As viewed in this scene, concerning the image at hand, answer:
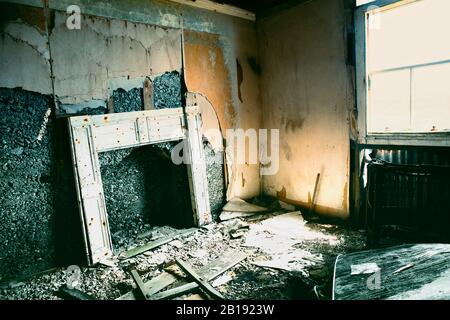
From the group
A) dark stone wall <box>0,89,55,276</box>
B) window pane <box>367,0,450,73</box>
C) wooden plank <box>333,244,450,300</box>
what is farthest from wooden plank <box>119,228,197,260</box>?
window pane <box>367,0,450,73</box>

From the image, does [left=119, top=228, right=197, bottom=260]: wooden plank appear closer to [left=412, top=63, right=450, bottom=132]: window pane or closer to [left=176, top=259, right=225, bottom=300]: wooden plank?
[left=176, top=259, right=225, bottom=300]: wooden plank

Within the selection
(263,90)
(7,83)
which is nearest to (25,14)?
(7,83)

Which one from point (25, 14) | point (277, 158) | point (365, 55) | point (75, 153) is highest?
point (25, 14)

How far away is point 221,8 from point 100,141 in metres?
2.97

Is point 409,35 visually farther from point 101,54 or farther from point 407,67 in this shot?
point 101,54

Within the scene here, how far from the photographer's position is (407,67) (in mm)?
3766

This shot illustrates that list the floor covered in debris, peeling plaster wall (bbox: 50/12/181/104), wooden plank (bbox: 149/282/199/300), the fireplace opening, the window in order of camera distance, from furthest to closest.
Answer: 1. the fireplace opening
2. the window
3. peeling plaster wall (bbox: 50/12/181/104)
4. the floor covered in debris
5. wooden plank (bbox: 149/282/199/300)

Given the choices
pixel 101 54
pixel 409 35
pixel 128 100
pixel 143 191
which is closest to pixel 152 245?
pixel 143 191

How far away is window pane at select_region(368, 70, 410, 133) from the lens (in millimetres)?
3840

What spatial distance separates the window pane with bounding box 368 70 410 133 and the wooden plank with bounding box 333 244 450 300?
6.22 feet

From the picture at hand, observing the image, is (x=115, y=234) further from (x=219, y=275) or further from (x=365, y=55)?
(x=365, y=55)

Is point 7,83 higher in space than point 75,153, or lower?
higher

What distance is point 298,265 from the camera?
11.1 ft

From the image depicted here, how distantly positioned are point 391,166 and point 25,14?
4198 mm
